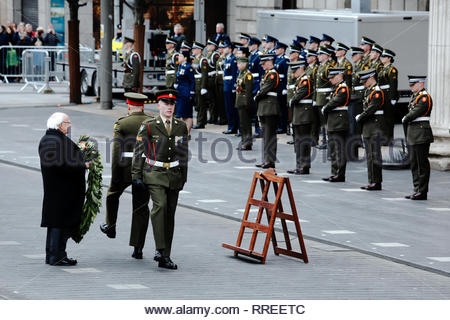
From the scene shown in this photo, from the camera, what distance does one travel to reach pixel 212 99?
23859 millimetres

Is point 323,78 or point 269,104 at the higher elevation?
point 323,78

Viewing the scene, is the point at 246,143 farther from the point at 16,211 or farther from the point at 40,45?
the point at 40,45

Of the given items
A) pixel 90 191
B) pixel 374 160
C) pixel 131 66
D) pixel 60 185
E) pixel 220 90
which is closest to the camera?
pixel 60 185

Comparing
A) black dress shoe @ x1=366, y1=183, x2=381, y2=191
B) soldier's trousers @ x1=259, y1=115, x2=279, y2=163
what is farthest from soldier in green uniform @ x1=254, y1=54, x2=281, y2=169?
black dress shoe @ x1=366, y1=183, x2=381, y2=191

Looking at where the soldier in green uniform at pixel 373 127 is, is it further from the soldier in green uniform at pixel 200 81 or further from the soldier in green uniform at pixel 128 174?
the soldier in green uniform at pixel 200 81

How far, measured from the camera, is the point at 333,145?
1670 centimetres

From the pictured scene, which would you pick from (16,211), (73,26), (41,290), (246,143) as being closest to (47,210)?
(41,290)

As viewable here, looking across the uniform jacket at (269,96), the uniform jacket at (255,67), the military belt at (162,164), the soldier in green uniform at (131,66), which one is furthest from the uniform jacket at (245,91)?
the military belt at (162,164)

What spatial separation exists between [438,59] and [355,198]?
4.38m

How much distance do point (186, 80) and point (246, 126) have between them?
2906mm

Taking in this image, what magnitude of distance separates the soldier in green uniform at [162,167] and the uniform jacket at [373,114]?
5.92 metres

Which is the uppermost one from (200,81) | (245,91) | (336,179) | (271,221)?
(200,81)

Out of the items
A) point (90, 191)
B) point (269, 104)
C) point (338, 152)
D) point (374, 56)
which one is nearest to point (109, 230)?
point (90, 191)

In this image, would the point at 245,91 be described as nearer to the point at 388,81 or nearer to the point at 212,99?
the point at 388,81
